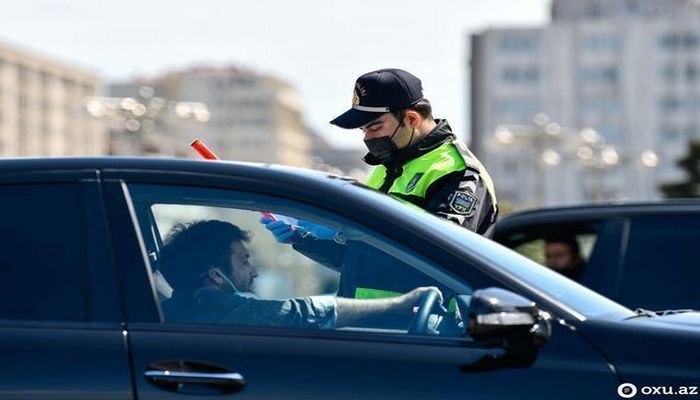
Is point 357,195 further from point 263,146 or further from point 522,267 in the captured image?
point 263,146

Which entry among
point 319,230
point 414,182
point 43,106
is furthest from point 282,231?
point 43,106

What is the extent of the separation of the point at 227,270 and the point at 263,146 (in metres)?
179

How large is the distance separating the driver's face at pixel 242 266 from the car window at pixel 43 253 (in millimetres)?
432

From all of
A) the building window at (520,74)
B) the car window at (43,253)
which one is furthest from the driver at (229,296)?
the building window at (520,74)

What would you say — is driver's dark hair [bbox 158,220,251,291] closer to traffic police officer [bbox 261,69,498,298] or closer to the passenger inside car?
traffic police officer [bbox 261,69,498,298]

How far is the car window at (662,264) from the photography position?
26.8ft

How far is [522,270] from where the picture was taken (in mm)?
4711

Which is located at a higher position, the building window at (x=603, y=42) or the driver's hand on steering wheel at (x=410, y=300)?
the driver's hand on steering wheel at (x=410, y=300)

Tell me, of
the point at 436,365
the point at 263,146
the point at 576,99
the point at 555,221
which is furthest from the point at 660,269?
the point at 263,146

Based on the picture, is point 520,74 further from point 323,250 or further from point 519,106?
point 323,250

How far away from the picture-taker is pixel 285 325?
4562mm

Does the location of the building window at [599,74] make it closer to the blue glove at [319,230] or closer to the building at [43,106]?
the building at [43,106]

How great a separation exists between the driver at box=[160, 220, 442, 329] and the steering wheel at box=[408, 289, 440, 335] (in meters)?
0.01

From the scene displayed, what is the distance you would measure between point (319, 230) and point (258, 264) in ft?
1.14
